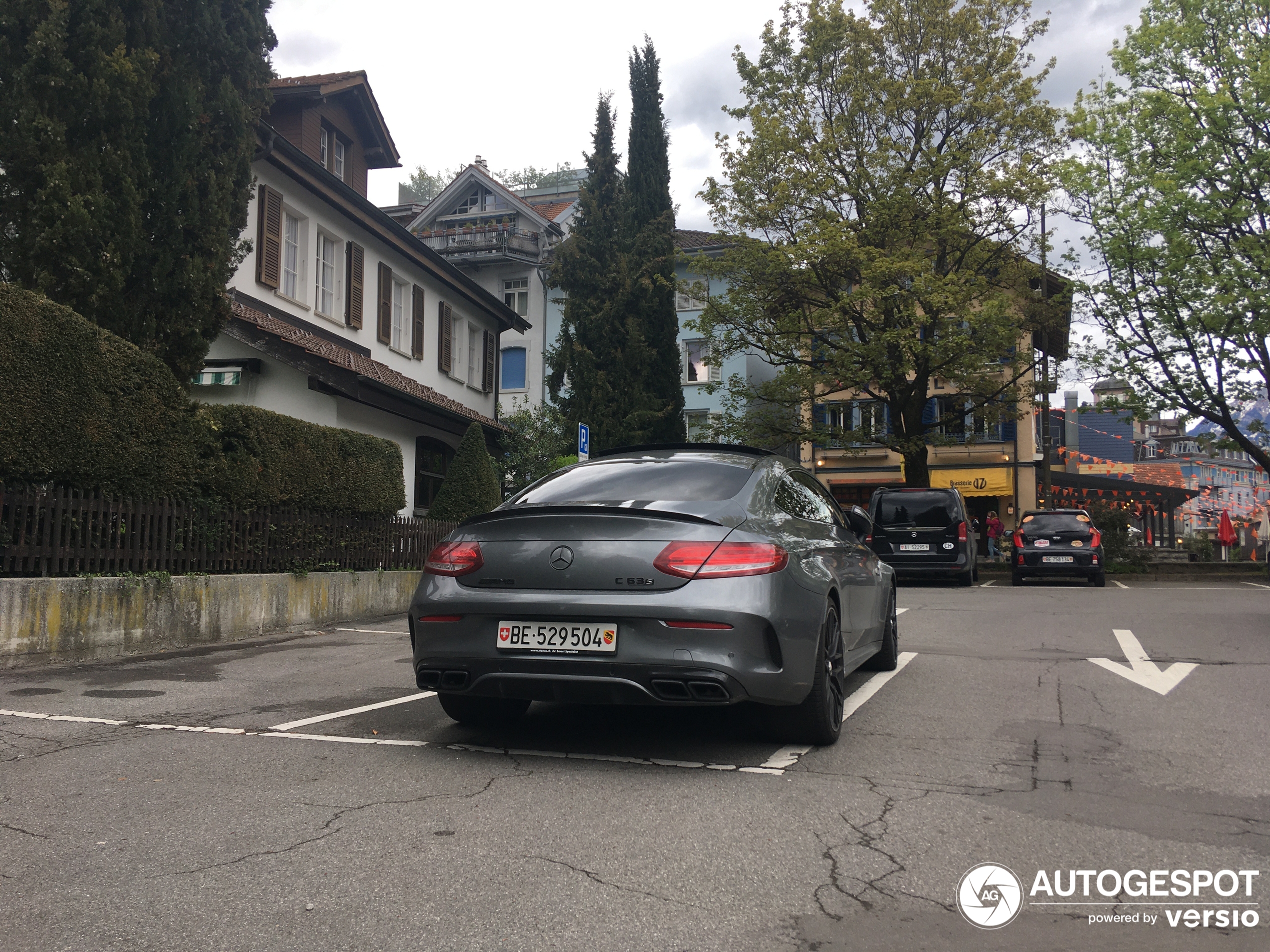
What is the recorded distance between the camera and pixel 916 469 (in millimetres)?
29000

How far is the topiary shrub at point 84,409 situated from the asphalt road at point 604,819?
2245 millimetres

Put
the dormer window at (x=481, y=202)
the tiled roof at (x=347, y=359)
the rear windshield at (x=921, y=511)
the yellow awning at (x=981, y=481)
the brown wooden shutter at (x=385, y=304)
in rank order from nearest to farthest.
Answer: the tiled roof at (x=347, y=359)
the rear windshield at (x=921, y=511)
the brown wooden shutter at (x=385, y=304)
the dormer window at (x=481, y=202)
the yellow awning at (x=981, y=481)

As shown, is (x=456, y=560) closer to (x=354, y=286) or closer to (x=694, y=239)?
(x=354, y=286)

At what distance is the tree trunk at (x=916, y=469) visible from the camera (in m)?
28.9

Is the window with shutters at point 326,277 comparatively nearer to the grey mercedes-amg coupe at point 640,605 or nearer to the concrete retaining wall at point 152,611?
the concrete retaining wall at point 152,611

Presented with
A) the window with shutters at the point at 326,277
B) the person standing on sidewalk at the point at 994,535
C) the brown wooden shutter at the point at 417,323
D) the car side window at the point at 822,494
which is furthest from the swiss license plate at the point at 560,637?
the person standing on sidewalk at the point at 994,535

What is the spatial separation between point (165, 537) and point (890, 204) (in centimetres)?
2249

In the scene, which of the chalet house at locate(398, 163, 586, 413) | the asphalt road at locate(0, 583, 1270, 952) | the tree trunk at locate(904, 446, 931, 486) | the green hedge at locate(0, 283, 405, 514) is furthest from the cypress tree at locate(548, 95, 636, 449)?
the asphalt road at locate(0, 583, 1270, 952)

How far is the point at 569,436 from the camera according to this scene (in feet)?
90.0

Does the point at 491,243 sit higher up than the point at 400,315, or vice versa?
the point at 491,243

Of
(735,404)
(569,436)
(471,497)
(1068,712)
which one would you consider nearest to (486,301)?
(569,436)

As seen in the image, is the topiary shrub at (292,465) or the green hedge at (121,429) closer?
the green hedge at (121,429)

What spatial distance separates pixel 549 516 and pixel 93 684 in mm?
4214

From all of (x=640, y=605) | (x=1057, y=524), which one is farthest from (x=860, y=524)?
(x=1057, y=524)
